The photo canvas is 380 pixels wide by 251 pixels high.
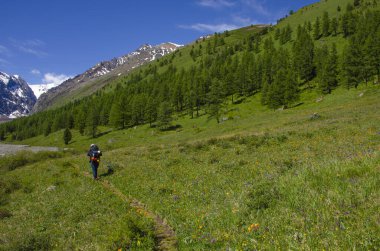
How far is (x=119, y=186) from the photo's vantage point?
1906 cm

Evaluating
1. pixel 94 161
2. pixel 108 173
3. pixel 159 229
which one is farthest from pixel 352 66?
pixel 159 229

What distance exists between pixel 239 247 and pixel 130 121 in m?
131

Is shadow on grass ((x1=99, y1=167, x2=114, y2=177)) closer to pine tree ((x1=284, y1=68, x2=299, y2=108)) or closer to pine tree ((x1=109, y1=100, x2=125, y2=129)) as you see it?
pine tree ((x1=284, y1=68, x2=299, y2=108))

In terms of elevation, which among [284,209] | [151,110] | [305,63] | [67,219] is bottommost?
[67,219]

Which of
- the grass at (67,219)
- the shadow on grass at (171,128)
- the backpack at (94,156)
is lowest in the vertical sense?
the grass at (67,219)

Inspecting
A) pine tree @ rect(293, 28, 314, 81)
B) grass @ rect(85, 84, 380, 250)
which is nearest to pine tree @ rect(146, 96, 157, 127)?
pine tree @ rect(293, 28, 314, 81)

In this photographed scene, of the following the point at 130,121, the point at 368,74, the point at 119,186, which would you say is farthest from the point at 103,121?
the point at 119,186

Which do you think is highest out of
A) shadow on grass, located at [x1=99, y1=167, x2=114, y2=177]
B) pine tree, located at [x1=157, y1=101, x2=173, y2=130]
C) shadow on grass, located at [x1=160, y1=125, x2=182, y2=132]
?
pine tree, located at [x1=157, y1=101, x2=173, y2=130]

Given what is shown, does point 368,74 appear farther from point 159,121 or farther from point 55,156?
point 55,156

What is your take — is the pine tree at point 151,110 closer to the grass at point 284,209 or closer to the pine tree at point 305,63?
the pine tree at point 305,63

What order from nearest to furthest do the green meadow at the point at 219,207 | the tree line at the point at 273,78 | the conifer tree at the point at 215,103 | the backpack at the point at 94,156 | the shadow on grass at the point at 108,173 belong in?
the green meadow at the point at 219,207
the backpack at the point at 94,156
the shadow on grass at the point at 108,173
the tree line at the point at 273,78
the conifer tree at the point at 215,103

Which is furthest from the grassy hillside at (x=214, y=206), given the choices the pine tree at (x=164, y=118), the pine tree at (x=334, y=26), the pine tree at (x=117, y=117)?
the pine tree at (x=334, y=26)

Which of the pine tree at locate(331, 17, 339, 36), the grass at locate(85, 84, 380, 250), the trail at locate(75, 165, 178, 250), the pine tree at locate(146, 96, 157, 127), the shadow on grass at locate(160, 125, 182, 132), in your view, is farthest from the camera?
the pine tree at locate(331, 17, 339, 36)

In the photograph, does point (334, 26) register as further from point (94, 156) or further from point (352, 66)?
point (94, 156)
